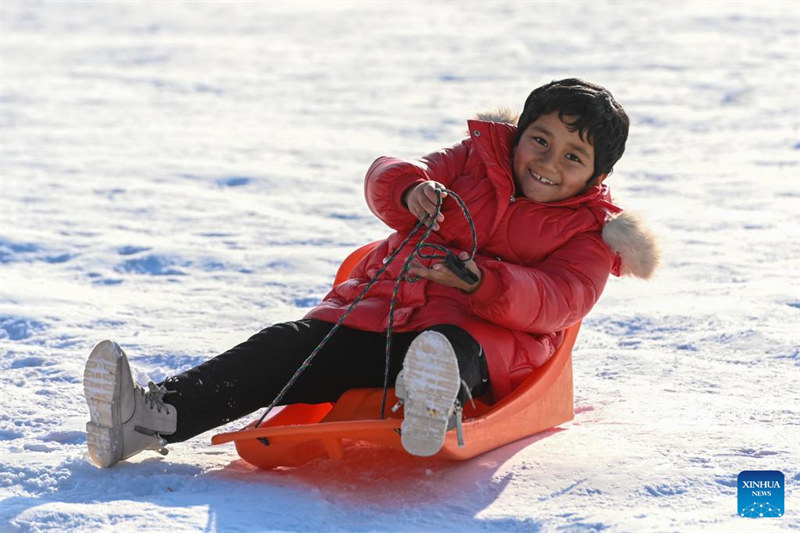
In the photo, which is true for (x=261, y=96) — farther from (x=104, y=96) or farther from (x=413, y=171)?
(x=413, y=171)

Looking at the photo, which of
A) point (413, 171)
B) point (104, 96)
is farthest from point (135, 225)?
point (104, 96)

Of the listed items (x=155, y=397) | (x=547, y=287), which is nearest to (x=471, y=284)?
A: (x=547, y=287)

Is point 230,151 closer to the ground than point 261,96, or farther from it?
closer to the ground

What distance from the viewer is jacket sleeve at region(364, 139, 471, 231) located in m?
2.79

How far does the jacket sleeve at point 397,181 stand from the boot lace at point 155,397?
710 mm

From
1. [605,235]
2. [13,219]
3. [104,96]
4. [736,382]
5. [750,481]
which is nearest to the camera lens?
[750,481]

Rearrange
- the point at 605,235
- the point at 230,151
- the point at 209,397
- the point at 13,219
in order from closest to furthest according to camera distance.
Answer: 1. the point at 209,397
2. the point at 605,235
3. the point at 13,219
4. the point at 230,151

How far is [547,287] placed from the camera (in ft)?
8.58

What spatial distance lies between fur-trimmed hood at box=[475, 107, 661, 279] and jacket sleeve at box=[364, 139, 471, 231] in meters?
0.45

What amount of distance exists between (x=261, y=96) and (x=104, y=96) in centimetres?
114

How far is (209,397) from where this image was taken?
257cm

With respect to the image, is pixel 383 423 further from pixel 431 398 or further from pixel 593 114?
pixel 593 114

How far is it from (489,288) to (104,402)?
882 millimetres

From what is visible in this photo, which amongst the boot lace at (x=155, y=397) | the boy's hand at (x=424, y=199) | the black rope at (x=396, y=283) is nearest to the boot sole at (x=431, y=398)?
the black rope at (x=396, y=283)
